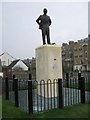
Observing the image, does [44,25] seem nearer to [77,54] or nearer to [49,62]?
[49,62]

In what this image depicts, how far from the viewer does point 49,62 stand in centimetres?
1088

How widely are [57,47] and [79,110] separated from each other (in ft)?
13.2

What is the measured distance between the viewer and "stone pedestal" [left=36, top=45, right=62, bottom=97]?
10836 millimetres

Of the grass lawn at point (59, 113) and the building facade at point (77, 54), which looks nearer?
the grass lawn at point (59, 113)

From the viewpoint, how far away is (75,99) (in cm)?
952

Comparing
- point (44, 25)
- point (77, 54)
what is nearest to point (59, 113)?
point (44, 25)

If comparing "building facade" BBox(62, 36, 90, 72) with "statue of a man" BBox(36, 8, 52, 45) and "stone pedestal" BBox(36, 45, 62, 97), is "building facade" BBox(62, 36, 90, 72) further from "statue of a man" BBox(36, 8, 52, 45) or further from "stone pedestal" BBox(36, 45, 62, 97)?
"stone pedestal" BBox(36, 45, 62, 97)

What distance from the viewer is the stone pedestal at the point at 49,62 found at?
1084 cm

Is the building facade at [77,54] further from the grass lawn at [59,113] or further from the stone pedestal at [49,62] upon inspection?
the grass lawn at [59,113]

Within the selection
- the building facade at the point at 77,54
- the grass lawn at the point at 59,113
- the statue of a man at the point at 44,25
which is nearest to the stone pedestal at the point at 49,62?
the statue of a man at the point at 44,25

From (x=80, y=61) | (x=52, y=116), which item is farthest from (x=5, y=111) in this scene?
(x=80, y=61)

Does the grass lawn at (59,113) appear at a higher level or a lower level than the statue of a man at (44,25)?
lower

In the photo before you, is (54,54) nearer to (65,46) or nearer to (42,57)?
(42,57)

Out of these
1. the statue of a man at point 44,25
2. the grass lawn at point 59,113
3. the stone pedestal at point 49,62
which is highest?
the statue of a man at point 44,25
